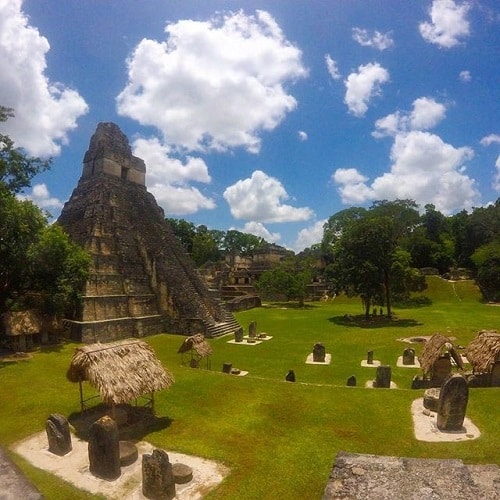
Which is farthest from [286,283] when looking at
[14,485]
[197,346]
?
[14,485]

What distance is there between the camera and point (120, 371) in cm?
1034

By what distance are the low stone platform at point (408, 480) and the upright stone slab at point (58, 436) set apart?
664 cm

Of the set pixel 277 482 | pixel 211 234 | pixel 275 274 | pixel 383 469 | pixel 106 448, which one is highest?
pixel 211 234

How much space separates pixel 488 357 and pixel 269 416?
7.81 metres

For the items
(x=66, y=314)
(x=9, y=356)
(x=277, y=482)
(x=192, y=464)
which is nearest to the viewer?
(x=277, y=482)

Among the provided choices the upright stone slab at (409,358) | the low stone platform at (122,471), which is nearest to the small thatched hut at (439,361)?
the upright stone slab at (409,358)

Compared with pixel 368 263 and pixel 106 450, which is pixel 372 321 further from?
pixel 106 450

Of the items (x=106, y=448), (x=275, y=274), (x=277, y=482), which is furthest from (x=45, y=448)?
(x=275, y=274)

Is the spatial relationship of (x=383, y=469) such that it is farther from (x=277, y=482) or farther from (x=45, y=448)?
(x=45, y=448)

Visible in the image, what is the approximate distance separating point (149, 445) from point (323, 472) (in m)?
4.31

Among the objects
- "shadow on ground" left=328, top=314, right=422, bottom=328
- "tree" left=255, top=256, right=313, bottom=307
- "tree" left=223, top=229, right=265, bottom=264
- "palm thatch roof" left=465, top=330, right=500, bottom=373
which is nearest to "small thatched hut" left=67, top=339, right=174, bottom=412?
"palm thatch roof" left=465, top=330, right=500, bottom=373

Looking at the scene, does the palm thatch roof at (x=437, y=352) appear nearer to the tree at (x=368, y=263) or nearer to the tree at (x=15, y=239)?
the tree at (x=368, y=263)

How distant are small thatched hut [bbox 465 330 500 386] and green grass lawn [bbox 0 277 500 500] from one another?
92 centimetres

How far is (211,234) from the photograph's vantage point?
81.1 meters
